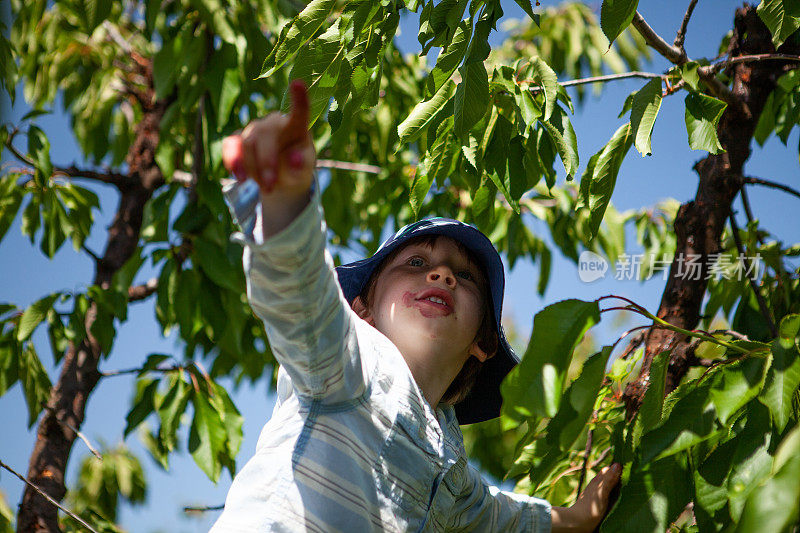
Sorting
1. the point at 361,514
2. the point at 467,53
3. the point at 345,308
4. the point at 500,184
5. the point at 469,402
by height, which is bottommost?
the point at 361,514

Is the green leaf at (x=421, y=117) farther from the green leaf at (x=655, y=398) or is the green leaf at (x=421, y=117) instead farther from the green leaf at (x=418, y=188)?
the green leaf at (x=655, y=398)

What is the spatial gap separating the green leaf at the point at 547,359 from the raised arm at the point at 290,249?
0.22 metres

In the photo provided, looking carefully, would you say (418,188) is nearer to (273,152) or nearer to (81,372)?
(273,152)

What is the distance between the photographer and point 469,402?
167cm

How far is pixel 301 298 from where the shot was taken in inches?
35.2

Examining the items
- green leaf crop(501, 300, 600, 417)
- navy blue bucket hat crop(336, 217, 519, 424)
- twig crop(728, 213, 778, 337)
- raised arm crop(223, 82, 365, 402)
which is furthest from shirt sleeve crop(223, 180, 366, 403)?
twig crop(728, 213, 778, 337)

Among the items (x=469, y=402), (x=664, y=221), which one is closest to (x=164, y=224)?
(x=469, y=402)

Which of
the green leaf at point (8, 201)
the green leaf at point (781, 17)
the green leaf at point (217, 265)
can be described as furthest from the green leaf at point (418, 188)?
the green leaf at point (8, 201)

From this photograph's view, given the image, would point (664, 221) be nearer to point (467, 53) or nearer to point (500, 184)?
point (500, 184)

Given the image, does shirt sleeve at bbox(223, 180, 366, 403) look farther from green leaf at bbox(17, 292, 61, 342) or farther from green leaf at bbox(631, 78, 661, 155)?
green leaf at bbox(17, 292, 61, 342)

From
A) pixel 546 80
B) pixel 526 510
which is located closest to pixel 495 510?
pixel 526 510

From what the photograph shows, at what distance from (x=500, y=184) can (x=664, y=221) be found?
1.64 m

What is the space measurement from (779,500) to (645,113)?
730 millimetres

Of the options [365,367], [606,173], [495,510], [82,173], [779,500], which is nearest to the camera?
[779,500]
